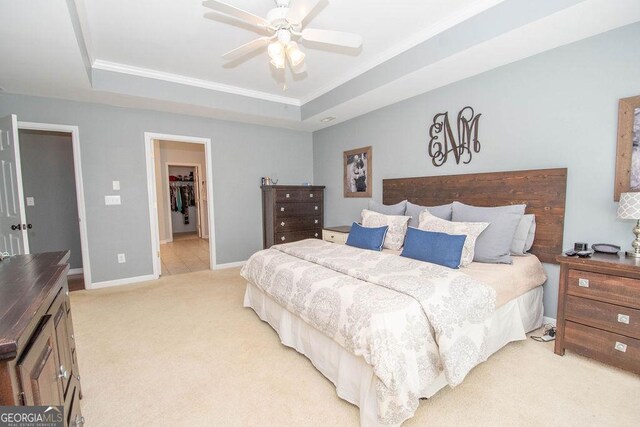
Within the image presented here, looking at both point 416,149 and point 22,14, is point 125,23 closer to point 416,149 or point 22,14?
point 22,14

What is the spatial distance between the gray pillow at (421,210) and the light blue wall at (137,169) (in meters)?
2.71

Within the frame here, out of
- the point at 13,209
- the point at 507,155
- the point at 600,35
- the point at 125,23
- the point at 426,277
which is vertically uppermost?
the point at 125,23

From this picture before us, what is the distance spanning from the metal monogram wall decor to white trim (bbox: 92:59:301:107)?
7.54 ft

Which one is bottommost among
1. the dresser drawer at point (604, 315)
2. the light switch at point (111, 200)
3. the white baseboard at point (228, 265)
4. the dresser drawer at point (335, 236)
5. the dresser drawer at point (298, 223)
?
the white baseboard at point (228, 265)

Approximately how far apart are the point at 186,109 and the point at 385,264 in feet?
11.6

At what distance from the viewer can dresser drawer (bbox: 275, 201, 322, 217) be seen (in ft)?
15.6

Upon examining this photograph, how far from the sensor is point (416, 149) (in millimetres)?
3689

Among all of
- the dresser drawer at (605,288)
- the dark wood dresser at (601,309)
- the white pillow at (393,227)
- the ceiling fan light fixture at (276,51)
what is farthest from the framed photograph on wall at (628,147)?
the ceiling fan light fixture at (276,51)

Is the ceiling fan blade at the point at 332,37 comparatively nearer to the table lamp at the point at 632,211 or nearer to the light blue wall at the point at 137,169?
the table lamp at the point at 632,211

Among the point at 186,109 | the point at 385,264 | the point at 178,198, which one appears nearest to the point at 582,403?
the point at 385,264

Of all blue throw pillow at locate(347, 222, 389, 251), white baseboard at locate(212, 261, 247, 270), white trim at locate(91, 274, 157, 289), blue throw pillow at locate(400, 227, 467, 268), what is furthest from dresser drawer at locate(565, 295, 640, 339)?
white trim at locate(91, 274, 157, 289)

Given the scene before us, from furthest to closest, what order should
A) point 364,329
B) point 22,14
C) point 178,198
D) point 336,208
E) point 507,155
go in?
1. point 178,198
2. point 336,208
3. point 507,155
4. point 22,14
5. point 364,329

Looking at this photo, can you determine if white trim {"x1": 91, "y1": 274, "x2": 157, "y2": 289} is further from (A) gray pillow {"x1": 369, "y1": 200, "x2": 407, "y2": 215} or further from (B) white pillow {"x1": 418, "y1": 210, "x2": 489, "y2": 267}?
(B) white pillow {"x1": 418, "y1": 210, "x2": 489, "y2": 267}

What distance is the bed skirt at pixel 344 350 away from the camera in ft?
5.20
